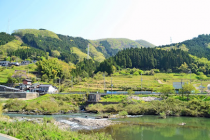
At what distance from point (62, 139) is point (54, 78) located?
192 ft

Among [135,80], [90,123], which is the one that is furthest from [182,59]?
[90,123]

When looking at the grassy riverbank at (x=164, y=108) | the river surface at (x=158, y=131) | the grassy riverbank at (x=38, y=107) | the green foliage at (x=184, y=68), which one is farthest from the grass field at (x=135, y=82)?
the river surface at (x=158, y=131)

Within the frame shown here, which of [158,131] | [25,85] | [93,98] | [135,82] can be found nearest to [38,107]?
[93,98]

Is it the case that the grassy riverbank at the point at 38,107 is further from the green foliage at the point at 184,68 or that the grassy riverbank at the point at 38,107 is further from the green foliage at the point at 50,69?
the green foliage at the point at 184,68

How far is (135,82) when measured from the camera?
66.4m

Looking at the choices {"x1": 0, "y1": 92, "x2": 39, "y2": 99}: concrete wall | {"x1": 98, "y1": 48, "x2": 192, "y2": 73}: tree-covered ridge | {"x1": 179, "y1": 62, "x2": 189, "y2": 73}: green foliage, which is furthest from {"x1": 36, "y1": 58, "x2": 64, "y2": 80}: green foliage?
{"x1": 179, "y1": 62, "x2": 189, "y2": 73}: green foliage

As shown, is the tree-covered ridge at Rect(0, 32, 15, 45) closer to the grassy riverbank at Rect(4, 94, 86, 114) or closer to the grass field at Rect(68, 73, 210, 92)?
the grass field at Rect(68, 73, 210, 92)

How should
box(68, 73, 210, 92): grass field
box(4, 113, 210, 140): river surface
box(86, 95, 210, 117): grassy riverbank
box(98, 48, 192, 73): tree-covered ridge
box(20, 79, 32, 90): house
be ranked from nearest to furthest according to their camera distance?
1. box(4, 113, 210, 140): river surface
2. box(86, 95, 210, 117): grassy riverbank
3. box(20, 79, 32, 90): house
4. box(68, 73, 210, 92): grass field
5. box(98, 48, 192, 73): tree-covered ridge

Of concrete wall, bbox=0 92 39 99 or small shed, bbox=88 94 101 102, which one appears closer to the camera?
small shed, bbox=88 94 101 102

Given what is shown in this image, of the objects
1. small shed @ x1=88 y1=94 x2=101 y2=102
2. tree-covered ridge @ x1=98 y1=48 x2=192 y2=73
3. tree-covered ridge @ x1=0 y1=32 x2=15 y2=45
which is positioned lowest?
small shed @ x1=88 y1=94 x2=101 y2=102

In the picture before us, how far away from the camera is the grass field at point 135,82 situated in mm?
61591

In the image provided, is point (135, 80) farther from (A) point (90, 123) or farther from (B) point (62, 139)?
(B) point (62, 139)

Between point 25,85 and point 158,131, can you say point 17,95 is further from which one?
point 158,131

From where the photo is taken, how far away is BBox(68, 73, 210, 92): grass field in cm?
6159
